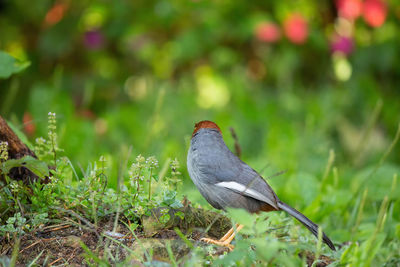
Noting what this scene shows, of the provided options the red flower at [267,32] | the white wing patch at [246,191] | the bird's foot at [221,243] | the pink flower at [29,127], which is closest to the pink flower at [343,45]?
the red flower at [267,32]

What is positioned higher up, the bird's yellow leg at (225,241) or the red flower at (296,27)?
the red flower at (296,27)

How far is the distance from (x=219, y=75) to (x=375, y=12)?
80.7 inches

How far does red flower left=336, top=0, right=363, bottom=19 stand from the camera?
6.78m

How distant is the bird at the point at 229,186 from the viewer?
2.59 metres

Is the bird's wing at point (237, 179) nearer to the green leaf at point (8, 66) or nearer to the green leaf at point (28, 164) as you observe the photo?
the green leaf at point (28, 164)

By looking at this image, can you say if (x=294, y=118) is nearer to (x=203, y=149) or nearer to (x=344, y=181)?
(x=344, y=181)

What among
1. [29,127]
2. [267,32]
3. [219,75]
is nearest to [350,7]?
[267,32]

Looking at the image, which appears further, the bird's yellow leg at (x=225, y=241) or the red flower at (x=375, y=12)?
the red flower at (x=375, y=12)

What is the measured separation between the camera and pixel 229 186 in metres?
2.61

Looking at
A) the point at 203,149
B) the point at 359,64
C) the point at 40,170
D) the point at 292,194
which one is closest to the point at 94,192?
the point at 40,170

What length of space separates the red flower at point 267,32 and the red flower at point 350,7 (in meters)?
0.85

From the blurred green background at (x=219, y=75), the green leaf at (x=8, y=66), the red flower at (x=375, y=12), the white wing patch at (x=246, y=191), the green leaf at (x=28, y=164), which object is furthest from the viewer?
the red flower at (x=375, y=12)

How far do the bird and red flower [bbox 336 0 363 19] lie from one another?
4.69m

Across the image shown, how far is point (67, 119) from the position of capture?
5.01 metres
